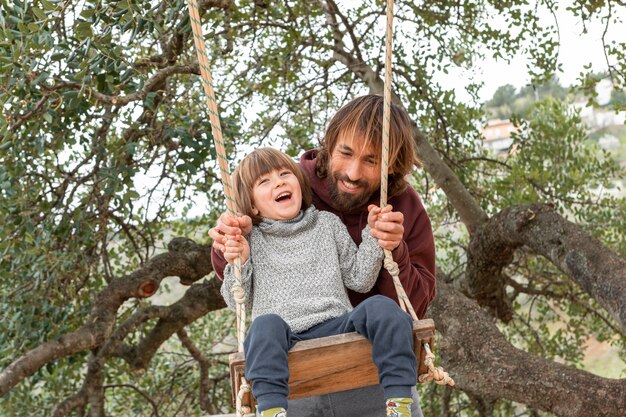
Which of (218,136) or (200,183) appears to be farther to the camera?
(200,183)

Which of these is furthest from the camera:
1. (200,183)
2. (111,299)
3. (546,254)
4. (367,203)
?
(200,183)

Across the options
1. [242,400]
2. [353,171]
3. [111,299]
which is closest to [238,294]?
[242,400]

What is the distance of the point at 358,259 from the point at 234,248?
0.33 metres

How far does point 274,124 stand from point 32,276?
71.0 inches

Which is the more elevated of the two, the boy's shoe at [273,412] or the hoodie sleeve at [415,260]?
the hoodie sleeve at [415,260]

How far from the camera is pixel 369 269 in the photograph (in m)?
2.20

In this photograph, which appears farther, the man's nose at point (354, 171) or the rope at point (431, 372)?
the man's nose at point (354, 171)

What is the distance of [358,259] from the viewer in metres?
2.23

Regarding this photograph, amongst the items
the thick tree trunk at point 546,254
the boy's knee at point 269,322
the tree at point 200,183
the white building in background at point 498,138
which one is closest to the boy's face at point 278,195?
the boy's knee at point 269,322

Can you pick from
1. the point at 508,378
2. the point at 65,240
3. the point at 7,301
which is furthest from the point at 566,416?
the point at 7,301

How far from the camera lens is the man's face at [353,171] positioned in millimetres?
2307

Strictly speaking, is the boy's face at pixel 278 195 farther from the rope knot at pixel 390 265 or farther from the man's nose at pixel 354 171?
the rope knot at pixel 390 265

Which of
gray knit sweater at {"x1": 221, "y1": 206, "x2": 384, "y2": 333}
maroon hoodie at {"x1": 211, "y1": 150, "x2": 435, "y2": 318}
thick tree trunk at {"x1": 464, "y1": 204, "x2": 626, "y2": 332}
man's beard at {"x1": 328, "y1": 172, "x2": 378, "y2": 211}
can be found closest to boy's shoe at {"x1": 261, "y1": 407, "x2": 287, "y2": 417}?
gray knit sweater at {"x1": 221, "y1": 206, "x2": 384, "y2": 333}

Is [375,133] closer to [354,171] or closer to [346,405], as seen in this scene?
[354,171]
